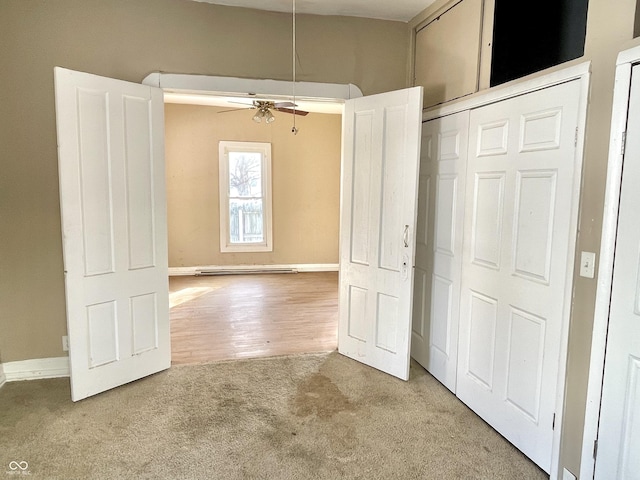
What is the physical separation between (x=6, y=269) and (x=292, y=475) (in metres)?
2.45

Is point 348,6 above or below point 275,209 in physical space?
above

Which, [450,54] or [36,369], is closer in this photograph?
[450,54]

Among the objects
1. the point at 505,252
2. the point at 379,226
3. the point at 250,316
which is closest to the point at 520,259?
the point at 505,252

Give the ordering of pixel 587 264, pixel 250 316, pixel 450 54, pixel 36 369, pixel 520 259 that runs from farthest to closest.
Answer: pixel 250 316, pixel 36 369, pixel 450 54, pixel 520 259, pixel 587 264

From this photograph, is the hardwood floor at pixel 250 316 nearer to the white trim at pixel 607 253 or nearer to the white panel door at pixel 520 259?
the white panel door at pixel 520 259

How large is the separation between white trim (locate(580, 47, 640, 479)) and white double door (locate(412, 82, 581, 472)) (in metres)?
0.18

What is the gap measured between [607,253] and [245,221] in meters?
5.84

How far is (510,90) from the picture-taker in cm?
221

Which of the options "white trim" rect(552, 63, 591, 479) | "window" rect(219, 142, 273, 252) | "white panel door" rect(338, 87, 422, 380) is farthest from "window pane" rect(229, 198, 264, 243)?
"white trim" rect(552, 63, 591, 479)

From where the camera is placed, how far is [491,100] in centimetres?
236

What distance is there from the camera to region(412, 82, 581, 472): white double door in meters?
1.94

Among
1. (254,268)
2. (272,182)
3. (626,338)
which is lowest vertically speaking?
(254,268)

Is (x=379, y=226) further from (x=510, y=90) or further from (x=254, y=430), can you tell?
(x=254, y=430)

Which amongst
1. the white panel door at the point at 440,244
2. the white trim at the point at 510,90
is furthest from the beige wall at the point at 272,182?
the white trim at the point at 510,90
